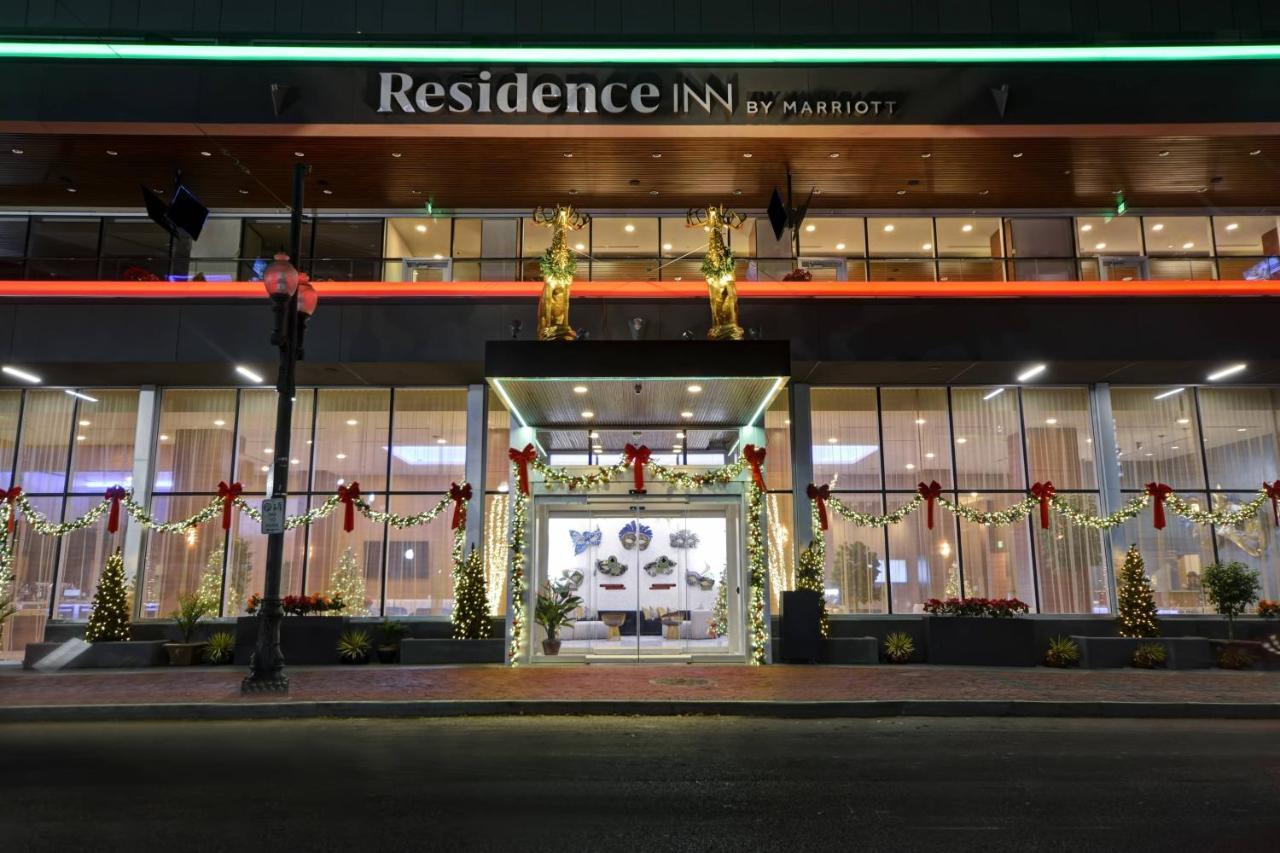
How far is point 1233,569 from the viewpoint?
1791cm

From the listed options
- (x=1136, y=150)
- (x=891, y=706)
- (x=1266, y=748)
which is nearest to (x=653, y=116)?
(x=1136, y=150)

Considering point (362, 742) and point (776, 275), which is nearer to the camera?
point (362, 742)

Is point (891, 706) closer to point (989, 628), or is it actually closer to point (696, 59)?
point (989, 628)

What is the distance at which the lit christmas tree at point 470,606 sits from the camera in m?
17.8

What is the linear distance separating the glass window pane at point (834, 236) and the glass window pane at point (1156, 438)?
6.82 m

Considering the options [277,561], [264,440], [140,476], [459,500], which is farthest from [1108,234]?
[140,476]

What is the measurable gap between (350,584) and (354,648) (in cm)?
258

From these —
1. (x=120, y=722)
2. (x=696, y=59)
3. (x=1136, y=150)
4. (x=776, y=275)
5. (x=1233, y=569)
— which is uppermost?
(x=696, y=59)

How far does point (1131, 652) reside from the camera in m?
17.3

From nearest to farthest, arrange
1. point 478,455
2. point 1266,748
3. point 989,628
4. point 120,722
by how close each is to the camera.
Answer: point 1266,748 → point 120,722 → point 989,628 → point 478,455

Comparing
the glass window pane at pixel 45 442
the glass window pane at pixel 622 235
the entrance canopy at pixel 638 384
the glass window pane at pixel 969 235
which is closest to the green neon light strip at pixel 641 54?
the glass window pane at pixel 622 235

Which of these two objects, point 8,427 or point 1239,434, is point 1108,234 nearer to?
point 1239,434

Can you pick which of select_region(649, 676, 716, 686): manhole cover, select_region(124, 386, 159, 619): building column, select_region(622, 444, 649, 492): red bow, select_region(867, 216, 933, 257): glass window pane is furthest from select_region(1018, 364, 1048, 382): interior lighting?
select_region(124, 386, 159, 619): building column

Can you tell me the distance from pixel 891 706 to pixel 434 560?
11.5 m
